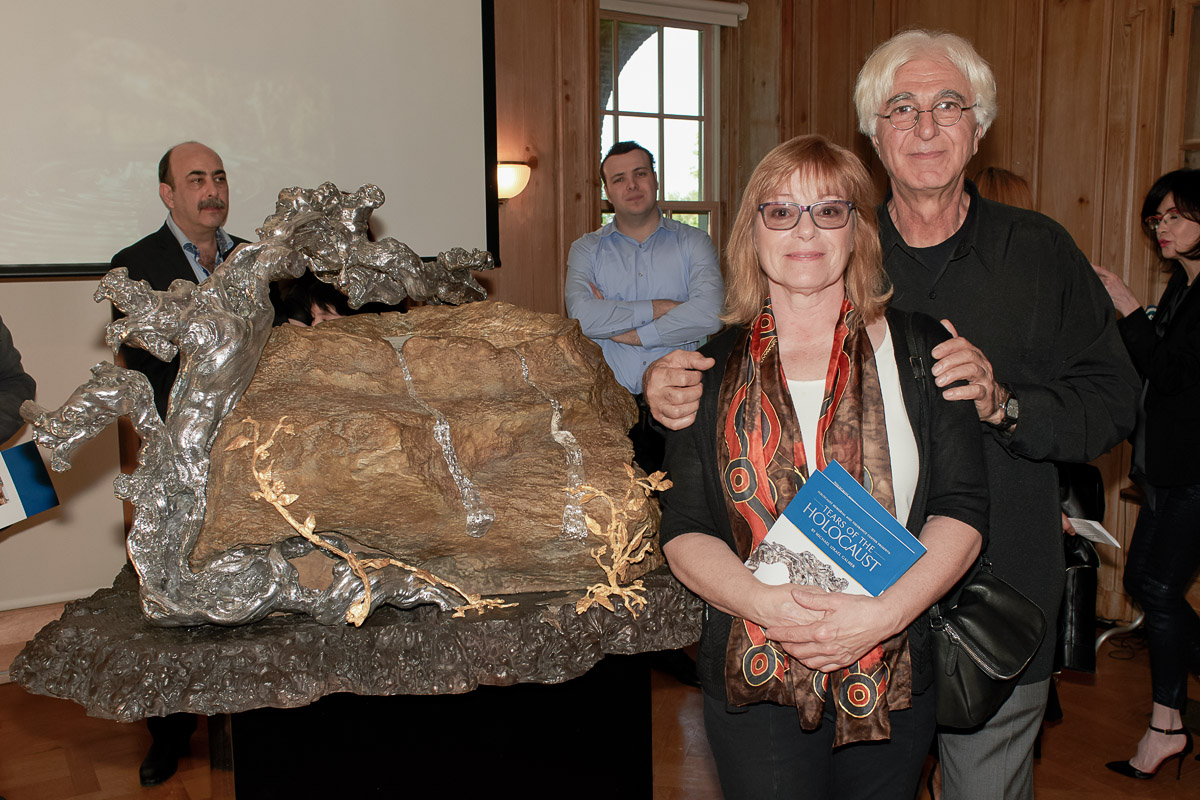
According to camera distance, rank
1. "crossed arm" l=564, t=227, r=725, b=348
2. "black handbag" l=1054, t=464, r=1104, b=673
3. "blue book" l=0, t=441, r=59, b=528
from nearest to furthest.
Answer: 1. "black handbag" l=1054, t=464, r=1104, b=673
2. "blue book" l=0, t=441, r=59, b=528
3. "crossed arm" l=564, t=227, r=725, b=348

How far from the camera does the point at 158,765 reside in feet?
8.93

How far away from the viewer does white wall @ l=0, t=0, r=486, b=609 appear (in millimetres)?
3537

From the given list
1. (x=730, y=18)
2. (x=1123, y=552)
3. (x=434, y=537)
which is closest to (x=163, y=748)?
(x=434, y=537)

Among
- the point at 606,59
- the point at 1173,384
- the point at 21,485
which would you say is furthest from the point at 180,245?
the point at 606,59

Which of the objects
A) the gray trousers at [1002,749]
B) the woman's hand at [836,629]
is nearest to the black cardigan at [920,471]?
the woman's hand at [836,629]

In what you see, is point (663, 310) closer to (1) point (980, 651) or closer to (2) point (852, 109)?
(1) point (980, 651)

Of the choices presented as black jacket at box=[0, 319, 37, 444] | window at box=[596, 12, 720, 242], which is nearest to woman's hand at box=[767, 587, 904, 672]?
black jacket at box=[0, 319, 37, 444]

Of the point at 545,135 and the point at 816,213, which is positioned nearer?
the point at 816,213

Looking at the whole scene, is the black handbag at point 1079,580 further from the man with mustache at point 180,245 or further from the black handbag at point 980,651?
the man with mustache at point 180,245

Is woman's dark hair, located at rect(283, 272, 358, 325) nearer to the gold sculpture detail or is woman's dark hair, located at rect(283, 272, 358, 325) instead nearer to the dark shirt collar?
the gold sculpture detail

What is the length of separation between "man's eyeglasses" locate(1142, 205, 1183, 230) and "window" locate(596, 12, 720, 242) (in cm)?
312

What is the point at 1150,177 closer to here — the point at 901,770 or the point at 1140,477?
the point at 1140,477

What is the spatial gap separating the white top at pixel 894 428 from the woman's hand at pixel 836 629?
0.44ft

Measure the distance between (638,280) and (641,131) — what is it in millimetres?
2530
